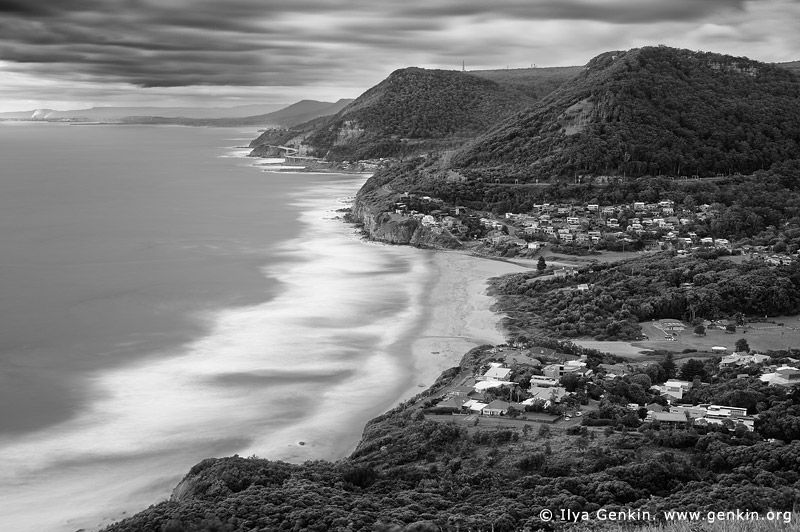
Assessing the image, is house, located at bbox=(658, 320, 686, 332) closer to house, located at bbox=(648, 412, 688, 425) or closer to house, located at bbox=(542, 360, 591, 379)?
house, located at bbox=(542, 360, 591, 379)

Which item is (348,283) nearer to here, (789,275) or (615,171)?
(789,275)

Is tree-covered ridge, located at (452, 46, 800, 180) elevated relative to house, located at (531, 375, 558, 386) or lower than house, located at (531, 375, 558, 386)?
elevated

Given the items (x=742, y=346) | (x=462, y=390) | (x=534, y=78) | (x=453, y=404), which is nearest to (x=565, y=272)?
(x=742, y=346)

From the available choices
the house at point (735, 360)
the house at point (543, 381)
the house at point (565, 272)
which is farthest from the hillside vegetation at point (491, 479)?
the house at point (565, 272)

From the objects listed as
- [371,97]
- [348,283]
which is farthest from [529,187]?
[371,97]

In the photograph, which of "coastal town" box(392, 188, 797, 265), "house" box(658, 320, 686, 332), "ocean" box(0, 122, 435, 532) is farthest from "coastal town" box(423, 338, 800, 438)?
"coastal town" box(392, 188, 797, 265)
